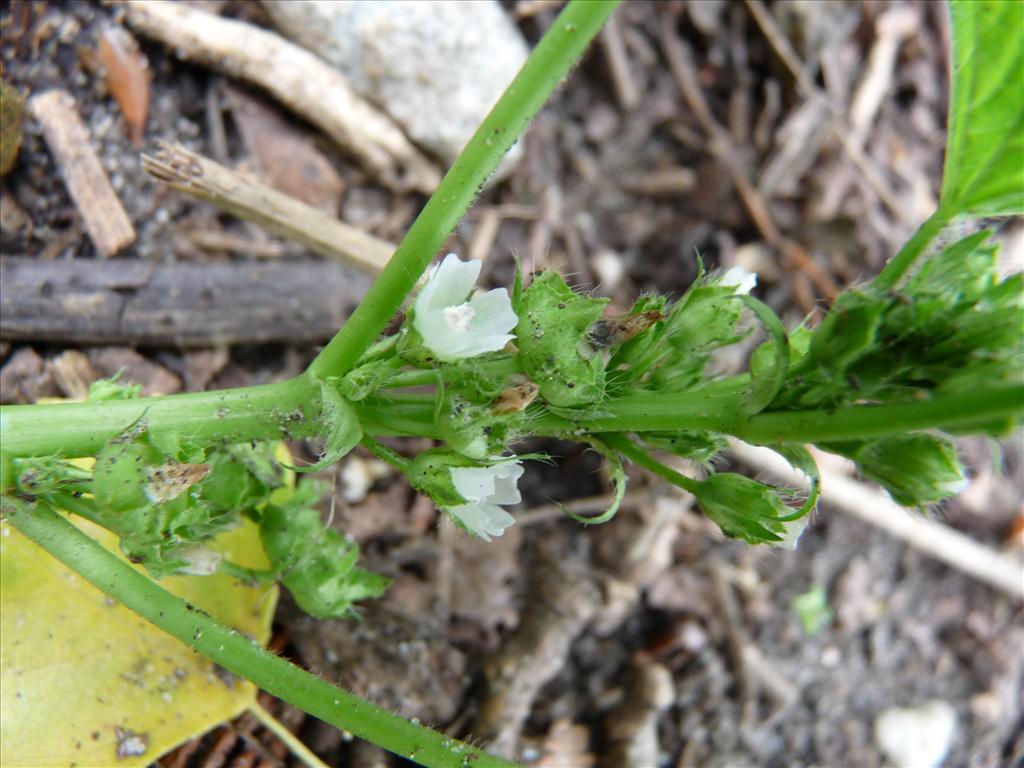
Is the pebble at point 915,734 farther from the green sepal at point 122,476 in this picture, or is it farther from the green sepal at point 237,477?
the green sepal at point 122,476

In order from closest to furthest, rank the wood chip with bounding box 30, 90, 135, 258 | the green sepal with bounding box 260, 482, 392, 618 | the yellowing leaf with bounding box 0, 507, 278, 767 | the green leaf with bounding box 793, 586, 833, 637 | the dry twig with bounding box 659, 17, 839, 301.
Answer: the yellowing leaf with bounding box 0, 507, 278, 767 → the green sepal with bounding box 260, 482, 392, 618 → the wood chip with bounding box 30, 90, 135, 258 → the green leaf with bounding box 793, 586, 833, 637 → the dry twig with bounding box 659, 17, 839, 301

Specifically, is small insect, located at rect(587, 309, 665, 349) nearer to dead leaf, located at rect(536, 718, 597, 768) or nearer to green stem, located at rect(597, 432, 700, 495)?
green stem, located at rect(597, 432, 700, 495)

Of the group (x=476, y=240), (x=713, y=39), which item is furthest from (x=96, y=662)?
(x=713, y=39)

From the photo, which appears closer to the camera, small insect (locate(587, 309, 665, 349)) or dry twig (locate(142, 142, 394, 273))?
small insect (locate(587, 309, 665, 349))

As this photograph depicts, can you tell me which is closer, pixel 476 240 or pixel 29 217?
pixel 29 217


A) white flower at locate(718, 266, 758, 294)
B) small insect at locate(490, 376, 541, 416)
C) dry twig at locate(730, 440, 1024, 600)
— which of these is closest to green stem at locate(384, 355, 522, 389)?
small insect at locate(490, 376, 541, 416)

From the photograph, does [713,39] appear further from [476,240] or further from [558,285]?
[558,285]
